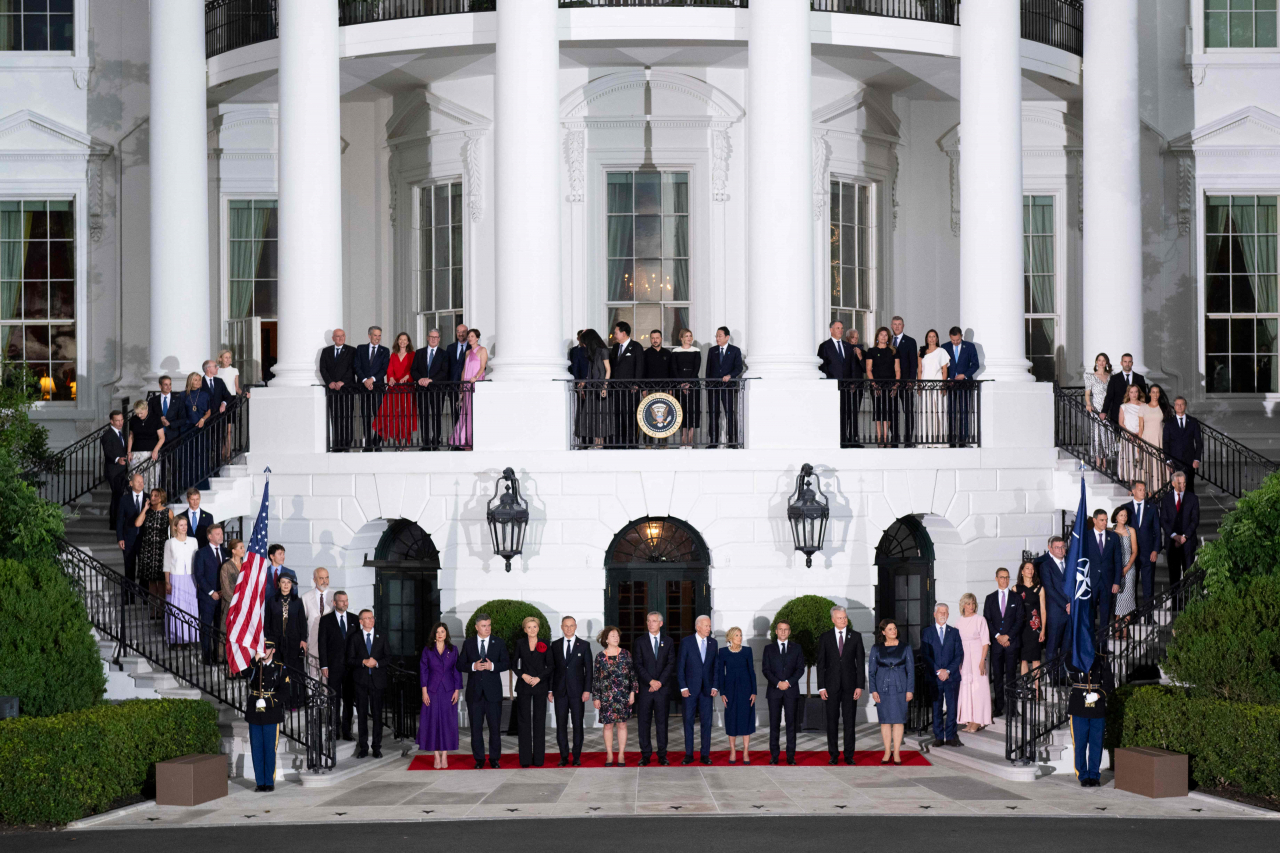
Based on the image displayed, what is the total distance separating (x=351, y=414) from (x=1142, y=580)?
9.88 m

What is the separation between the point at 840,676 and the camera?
730 inches

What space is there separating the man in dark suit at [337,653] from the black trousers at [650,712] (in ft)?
10.2

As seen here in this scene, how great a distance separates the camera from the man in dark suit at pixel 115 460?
21.2 metres

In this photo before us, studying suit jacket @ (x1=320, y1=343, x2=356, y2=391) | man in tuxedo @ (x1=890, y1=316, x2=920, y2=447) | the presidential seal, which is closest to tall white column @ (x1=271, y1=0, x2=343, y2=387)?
suit jacket @ (x1=320, y1=343, x2=356, y2=391)

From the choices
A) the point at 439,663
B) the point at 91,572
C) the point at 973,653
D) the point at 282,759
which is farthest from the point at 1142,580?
the point at 91,572

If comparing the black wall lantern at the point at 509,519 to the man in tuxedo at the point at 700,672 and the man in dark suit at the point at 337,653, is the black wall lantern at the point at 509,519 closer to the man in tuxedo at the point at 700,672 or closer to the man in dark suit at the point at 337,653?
the man in dark suit at the point at 337,653

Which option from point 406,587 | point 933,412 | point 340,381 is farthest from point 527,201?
point 933,412

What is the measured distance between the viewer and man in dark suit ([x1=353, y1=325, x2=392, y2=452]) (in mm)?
21859

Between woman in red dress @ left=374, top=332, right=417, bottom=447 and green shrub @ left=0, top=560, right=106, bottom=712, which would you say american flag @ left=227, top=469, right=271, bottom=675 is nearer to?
green shrub @ left=0, top=560, right=106, bottom=712

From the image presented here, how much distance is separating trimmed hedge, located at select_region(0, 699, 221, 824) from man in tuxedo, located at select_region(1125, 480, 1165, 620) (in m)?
10.5

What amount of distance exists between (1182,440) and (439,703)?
9.74m

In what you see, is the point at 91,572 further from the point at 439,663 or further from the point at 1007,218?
the point at 1007,218

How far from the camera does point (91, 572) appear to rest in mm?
19891

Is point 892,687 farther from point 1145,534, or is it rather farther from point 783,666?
point 1145,534
